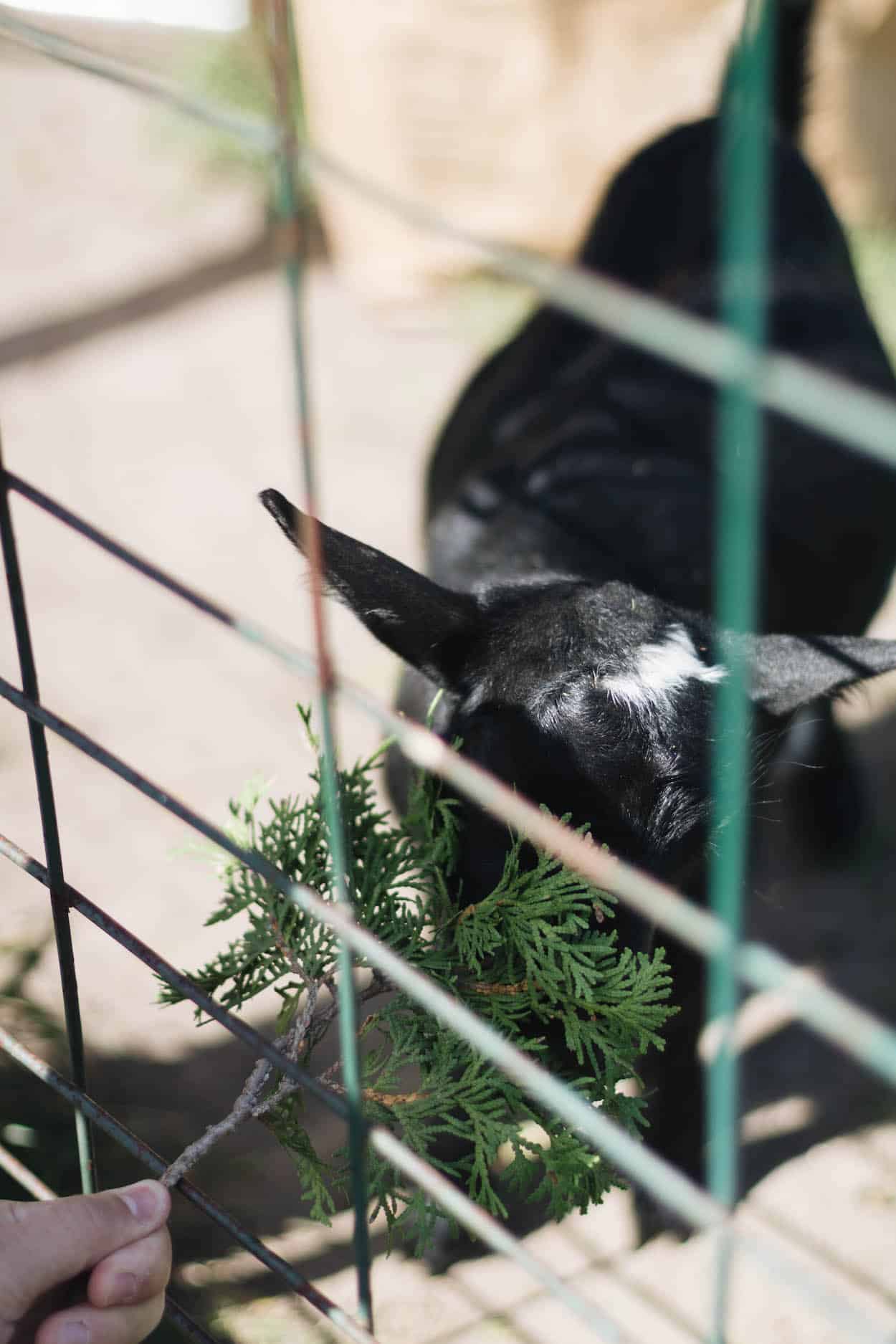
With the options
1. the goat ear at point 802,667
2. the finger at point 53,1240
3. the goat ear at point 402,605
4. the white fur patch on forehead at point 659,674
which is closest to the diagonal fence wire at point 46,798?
the finger at point 53,1240

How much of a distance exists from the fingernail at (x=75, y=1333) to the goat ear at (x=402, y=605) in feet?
3.38

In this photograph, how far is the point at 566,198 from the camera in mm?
5598

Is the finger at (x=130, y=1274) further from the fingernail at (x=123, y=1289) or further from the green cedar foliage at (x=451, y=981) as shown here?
the green cedar foliage at (x=451, y=981)

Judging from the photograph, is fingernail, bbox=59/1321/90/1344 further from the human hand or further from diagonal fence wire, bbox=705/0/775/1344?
diagonal fence wire, bbox=705/0/775/1344

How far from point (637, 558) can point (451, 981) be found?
143cm

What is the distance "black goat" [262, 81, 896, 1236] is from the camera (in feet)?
6.59

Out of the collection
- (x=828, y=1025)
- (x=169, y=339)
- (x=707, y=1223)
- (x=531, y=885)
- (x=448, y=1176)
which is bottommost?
(x=448, y=1176)

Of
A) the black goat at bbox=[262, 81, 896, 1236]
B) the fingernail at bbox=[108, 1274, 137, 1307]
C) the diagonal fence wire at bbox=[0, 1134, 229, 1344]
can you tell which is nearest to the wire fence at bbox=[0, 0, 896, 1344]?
the fingernail at bbox=[108, 1274, 137, 1307]

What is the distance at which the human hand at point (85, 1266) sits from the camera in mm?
1590

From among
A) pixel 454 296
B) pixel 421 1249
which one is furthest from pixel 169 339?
pixel 421 1249

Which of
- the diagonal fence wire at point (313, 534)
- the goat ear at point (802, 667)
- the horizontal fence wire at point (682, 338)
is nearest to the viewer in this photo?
the horizontal fence wire at point (682, 338)

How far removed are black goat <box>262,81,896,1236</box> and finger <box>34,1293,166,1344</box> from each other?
29.5 inches

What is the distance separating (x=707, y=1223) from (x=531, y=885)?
0.74 m

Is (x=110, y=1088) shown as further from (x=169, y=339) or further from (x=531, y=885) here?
(x=169, y=339)
